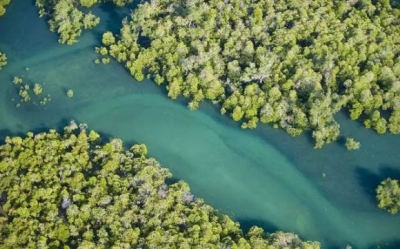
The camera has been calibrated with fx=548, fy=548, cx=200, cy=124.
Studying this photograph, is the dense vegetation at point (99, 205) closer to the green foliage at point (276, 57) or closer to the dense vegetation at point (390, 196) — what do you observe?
the dense vegetation at point (390, 196)

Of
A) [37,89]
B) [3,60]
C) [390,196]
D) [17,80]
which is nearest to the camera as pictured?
[390,196]

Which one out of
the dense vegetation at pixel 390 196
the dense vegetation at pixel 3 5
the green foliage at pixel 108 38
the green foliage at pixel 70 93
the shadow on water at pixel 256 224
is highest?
the dense vegetation at pixel 390 196

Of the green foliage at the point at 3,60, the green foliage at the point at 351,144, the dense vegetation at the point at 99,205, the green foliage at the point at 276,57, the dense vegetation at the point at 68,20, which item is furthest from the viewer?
the dense vegetation at the point at 68,20

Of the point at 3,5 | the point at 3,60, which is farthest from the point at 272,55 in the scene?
the point at 3,5

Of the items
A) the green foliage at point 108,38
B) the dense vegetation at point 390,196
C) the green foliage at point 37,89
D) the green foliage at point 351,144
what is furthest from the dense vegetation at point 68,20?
the dense vegetation at point 390,196

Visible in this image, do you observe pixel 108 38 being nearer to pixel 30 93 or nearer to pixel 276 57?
pixel 30 93

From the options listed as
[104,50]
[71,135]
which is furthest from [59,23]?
[71,135]
